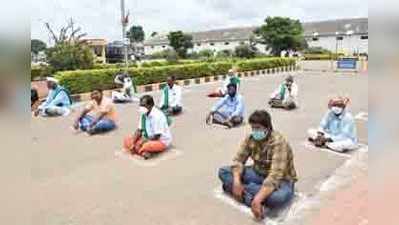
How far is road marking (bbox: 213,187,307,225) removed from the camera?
4629mm

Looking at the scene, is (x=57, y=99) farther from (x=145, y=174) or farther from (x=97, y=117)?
(x=145, y=174)

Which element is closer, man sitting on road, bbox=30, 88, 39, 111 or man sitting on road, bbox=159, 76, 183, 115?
man sitting on road, bbox=30, 88, 39, 111

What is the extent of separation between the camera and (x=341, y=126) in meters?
7.33

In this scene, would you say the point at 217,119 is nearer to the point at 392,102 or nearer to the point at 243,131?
the point at 243,131

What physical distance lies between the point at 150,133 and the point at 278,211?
9.20 feet

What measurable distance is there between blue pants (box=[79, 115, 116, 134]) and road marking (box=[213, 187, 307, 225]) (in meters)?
3.99

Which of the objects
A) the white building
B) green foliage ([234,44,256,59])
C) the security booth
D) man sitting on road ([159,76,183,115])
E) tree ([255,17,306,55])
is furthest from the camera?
the white building

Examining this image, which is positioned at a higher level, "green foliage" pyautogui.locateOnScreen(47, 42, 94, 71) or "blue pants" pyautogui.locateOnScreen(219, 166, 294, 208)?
"green foliage" pyautogui.locateOnScreen(47, 42, 94, 71)

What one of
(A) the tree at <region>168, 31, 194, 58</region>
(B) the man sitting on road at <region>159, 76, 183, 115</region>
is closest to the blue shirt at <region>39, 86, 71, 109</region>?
(B) the man sitting on road at <region>159, 76, 183, 115</region>

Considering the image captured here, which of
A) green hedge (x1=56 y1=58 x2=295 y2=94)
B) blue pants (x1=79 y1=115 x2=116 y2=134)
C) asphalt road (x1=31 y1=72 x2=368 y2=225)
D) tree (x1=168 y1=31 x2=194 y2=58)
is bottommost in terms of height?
asphalt road (x1=31 y1=72 x2=368 y2=225)

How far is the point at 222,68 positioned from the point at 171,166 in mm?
16662

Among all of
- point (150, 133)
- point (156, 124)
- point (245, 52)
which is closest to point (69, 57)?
point (150, 133)

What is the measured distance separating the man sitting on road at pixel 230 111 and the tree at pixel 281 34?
115ft

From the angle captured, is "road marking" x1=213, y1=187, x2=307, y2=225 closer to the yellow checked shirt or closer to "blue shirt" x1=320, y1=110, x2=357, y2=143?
the yellow checked shirt
